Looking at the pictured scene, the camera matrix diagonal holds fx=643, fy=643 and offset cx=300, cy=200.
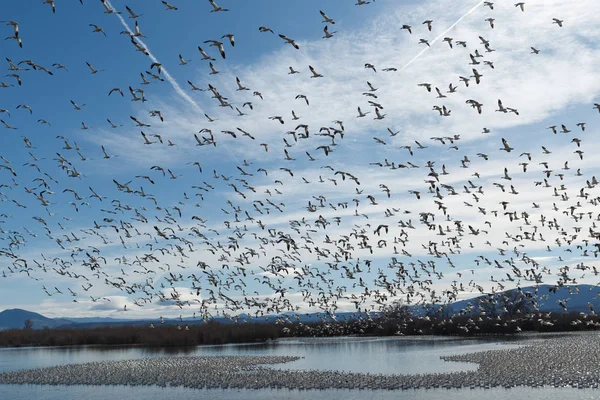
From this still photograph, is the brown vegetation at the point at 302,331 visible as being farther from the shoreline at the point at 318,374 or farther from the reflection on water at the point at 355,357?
the shoreline at the point at 318,374

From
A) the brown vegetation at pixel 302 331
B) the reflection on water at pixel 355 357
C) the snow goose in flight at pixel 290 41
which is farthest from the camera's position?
the brown vegetation at pixel 302 331

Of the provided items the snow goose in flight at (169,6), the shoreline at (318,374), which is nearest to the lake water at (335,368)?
the shoreline at (318,374)

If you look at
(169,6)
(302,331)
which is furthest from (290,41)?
(302,331)

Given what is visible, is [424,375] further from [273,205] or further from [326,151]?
[273,205]

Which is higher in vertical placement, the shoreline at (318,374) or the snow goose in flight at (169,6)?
the snow goose in flight at (169,6)

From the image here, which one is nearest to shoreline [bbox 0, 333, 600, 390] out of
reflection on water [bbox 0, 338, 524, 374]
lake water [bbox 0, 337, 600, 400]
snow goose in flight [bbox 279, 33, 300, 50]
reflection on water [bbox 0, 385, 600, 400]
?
reflection on water [bbox 0, 385, 600, 400]

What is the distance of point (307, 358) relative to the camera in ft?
174

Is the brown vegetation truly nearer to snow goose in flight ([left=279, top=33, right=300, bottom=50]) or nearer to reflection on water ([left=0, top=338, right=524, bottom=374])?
reflection on water ([left=0, top=338, right=524, bottom=374])

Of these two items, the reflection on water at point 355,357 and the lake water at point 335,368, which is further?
the reflection on water at point 355,357

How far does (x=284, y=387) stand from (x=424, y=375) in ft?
26.9

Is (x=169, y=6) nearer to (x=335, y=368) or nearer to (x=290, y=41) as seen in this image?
(x=290, y=41)

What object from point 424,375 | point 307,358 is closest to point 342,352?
point 307,358

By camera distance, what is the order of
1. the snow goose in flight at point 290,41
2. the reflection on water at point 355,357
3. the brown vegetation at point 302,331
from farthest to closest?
the brown vegetation at point 302,331, the reflection on water at point 355,357, the snow goose in flight at point 290,41

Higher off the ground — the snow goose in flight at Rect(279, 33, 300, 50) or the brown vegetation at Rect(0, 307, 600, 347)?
the snow goose in flight at Rect(279, 33, 300, 50)
